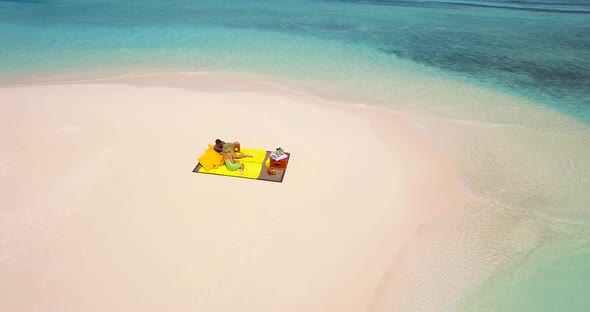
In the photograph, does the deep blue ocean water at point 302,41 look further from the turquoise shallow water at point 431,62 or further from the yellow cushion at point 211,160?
the yellow cushion at point 211,160

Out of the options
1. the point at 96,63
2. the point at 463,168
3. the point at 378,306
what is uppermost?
the point at 96,63

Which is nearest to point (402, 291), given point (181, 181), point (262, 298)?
point (262, 298)

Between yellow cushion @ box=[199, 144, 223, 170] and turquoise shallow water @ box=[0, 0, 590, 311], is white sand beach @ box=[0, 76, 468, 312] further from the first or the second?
turquoise shallow water @ box=[0, 0, 590, 311]

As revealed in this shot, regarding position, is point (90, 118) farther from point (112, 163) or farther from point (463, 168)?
point (463, 168)

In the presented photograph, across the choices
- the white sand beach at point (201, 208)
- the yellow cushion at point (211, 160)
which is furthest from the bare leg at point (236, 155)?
the white sand beach at point (201, 208)

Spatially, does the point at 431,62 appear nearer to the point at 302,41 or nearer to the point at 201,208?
the point at 302,41

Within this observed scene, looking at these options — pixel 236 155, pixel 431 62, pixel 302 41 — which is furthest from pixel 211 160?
pixel 302 41

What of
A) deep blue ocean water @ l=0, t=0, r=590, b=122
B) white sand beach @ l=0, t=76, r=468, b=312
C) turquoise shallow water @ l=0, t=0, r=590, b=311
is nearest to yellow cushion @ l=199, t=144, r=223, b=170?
white sand beach @ l=0, t=76, r=468, b=312

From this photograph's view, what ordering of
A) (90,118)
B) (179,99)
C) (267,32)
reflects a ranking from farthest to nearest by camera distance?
(267,32) < (179,99) < (90,118)
